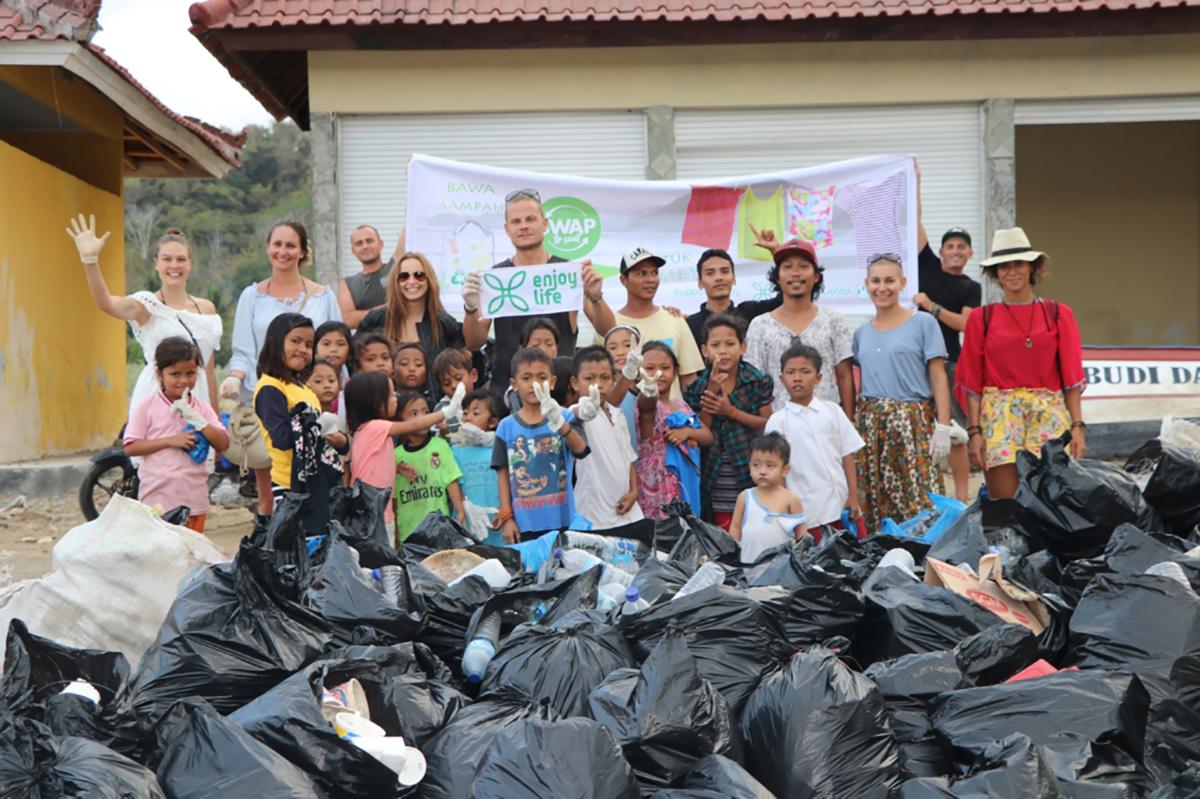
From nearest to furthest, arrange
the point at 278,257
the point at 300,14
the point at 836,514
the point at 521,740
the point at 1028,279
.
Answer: the point at 521,740
the point at 836,514
the point at 1028,279
the point at 278,257
the point at 300,14

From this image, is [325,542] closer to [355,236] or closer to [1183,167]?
[355,236]

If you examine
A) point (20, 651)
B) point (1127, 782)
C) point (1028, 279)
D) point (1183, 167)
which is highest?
point (1183, 167)

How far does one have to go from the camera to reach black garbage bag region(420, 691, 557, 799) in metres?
2.91

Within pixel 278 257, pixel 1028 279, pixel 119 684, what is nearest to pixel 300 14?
pixel 278 257

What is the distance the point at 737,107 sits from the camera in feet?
34.4

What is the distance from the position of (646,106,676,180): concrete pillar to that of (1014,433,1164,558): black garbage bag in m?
6.35

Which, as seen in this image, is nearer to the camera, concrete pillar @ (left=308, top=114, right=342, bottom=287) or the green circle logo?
the green circle logo

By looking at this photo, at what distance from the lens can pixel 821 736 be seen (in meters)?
2.94

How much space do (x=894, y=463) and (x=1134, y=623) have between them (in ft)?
8.66

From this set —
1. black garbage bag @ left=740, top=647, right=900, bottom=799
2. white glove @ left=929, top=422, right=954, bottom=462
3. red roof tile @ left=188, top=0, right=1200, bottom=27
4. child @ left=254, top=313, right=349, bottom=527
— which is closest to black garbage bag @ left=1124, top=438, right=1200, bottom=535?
white glove @ left=929, top=422, right=954, bottom=462

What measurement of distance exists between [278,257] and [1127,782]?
15.8 feet

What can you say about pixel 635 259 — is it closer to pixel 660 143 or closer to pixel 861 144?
pixel 660 143

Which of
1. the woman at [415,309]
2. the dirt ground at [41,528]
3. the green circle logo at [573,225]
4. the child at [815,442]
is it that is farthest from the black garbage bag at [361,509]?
the green circle logo at [573,225]

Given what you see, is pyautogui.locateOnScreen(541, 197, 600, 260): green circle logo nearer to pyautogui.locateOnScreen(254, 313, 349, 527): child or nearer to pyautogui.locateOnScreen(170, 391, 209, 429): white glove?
pyautogui.locateOnScreen(254, 313, 349, 527): child
